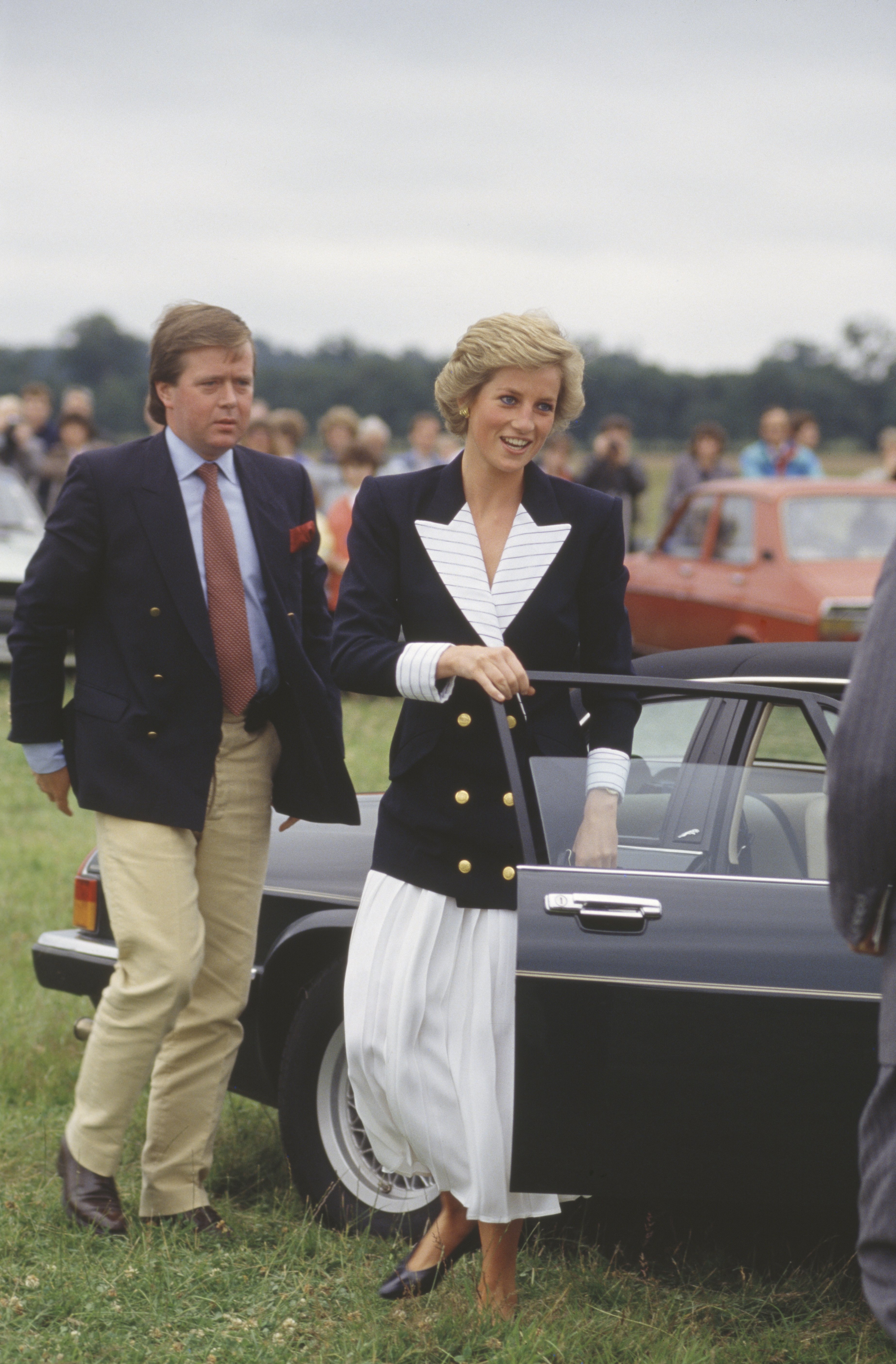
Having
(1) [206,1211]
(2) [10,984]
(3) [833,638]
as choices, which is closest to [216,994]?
(1) [206,1211]

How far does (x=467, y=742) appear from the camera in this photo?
3150mm

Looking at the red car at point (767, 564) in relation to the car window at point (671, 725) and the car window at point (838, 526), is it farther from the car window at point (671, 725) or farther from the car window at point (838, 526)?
the car window at point (671, 725)

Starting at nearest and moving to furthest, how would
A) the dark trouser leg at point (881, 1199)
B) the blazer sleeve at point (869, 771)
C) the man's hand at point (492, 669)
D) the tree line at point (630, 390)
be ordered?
the blazer sleeve at point (869, 771) → the dark trouser leg at point (881, 1199) → the man's hand at point (492, 669) → the tree line at point (630, 390)

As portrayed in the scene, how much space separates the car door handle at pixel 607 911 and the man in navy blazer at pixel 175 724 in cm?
87

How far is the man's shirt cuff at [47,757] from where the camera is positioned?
3812mm

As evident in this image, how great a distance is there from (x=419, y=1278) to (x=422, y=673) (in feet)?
4.06

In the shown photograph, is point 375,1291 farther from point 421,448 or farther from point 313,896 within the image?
point 421,448

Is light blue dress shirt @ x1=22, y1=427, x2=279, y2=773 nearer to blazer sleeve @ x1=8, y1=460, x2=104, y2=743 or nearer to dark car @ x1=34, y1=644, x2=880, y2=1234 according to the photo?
blazer sleeve @ x1=8, y1=460, x2=104, y2=743

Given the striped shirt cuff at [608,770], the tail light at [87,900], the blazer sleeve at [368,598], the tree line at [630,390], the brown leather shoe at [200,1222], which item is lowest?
the brown leather shoe at [200,1222]

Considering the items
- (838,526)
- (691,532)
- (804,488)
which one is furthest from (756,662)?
(691,532)

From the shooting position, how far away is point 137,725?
3727 mm

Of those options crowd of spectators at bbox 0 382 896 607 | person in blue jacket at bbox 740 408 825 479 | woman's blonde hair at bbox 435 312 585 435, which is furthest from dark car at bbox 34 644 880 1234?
person in blue jacket at bbox 740 408 825 479

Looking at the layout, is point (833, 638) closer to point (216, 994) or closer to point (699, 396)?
point (216, 994)

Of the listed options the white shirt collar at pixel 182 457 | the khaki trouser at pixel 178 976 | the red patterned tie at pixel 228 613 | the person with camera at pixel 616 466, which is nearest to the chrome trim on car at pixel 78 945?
the khaki trouser at pixel 178 976
